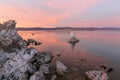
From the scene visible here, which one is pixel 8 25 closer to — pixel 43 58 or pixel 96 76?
pixel 43 58

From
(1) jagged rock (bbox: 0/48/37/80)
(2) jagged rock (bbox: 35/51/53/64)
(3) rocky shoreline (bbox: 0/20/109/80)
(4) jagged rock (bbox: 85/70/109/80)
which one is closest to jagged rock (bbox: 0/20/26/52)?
(3) rocky shoreline (bbox: 0/20/109/80)

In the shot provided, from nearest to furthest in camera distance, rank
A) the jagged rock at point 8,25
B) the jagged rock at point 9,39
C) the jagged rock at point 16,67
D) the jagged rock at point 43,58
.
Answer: the jagged rock at point 16,67
the jagged rock at point 43,58
the jagged rock at point 9,39
the jagged rock at point 8,25

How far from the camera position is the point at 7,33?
56.2 metres

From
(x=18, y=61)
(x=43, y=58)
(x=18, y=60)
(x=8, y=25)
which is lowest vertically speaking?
(x=43, y=58)

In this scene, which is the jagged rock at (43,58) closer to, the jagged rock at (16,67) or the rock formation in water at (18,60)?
the rock formation in water at (18,60)

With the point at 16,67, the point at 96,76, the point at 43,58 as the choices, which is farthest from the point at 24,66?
the point at 96,76

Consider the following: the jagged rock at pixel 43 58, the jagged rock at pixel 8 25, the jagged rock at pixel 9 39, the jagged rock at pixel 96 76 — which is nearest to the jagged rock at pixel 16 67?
the jagged rock at pixel 43 58

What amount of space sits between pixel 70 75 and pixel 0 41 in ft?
74.2

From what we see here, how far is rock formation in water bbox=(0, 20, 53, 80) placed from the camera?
37.1m

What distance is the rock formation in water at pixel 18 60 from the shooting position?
3712 centimetres

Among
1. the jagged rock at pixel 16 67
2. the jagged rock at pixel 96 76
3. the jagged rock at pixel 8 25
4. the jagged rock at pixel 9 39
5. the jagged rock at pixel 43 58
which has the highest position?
the jagged rock at pixel 8 25

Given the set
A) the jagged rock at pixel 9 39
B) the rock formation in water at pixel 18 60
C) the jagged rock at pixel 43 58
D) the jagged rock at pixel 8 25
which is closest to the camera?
the rock formation in water at pixel 18 60

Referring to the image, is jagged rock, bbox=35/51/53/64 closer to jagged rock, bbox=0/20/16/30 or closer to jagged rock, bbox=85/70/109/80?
jagged rock, bbox=85/70/109/80

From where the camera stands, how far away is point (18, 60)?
40.2 m
